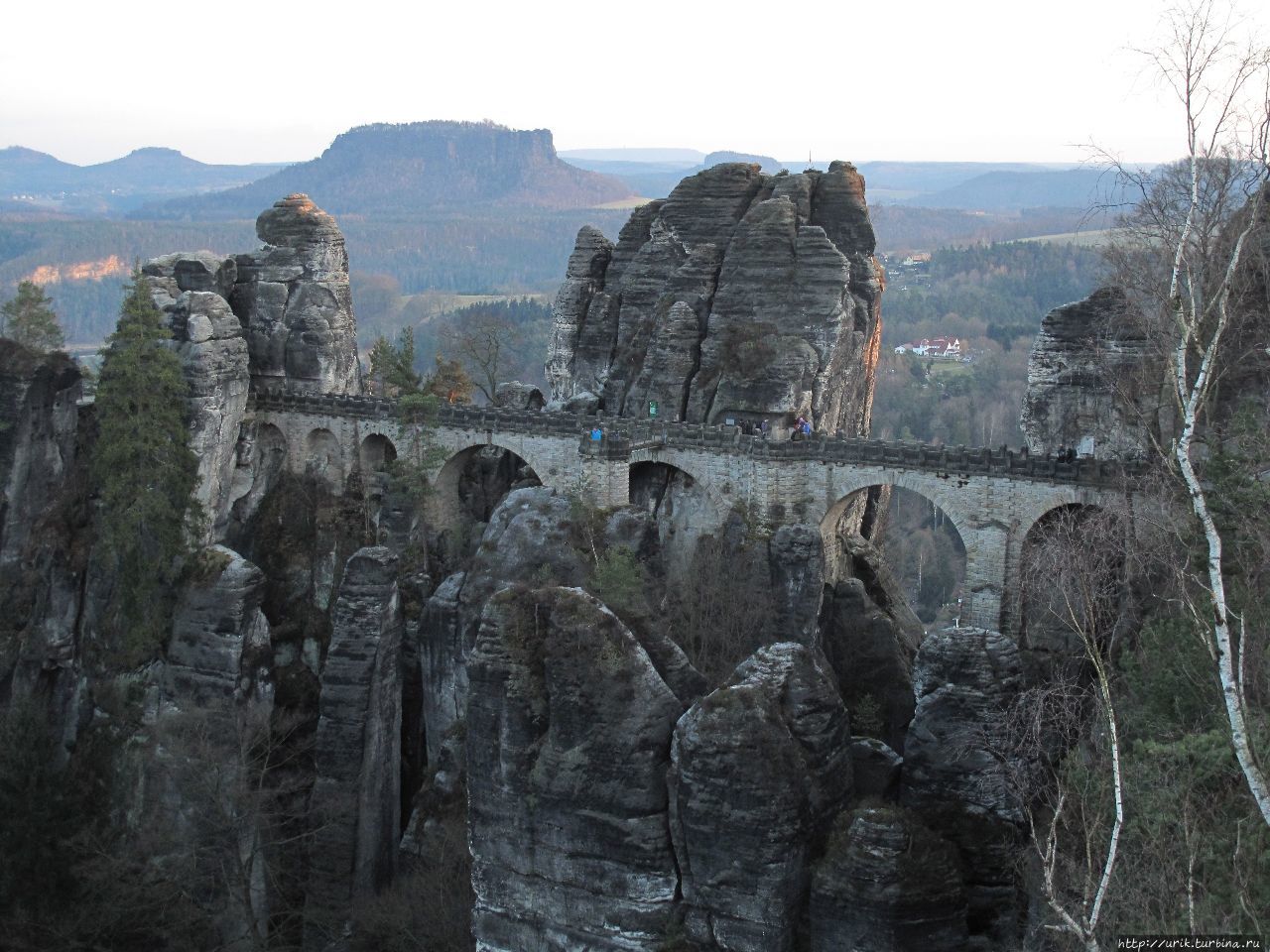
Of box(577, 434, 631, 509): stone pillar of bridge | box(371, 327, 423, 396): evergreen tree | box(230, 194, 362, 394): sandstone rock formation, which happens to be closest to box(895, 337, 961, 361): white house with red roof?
box(371, 327, 423, 396): evergreen tree

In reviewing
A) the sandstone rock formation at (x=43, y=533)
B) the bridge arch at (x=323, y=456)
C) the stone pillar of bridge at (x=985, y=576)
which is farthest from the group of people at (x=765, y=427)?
the sandstone rock formation at (x=43, y=533)

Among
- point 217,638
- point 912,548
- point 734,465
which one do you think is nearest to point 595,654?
point 734,465

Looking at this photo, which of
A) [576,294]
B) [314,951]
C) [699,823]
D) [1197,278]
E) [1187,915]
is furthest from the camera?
[576,294]

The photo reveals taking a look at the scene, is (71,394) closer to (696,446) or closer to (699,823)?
(696,446)

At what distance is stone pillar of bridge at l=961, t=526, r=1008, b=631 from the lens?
122 ft

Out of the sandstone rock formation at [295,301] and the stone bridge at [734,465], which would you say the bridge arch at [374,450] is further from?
the sandstone rock formation at [295,301]

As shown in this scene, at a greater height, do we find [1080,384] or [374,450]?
[1080,384]

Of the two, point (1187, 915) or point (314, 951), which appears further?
point (314, 951)

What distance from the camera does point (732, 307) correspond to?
44.2m

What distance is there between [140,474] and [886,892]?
28111mm

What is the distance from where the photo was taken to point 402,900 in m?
31.2

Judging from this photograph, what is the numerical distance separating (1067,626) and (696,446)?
12418 millimetres

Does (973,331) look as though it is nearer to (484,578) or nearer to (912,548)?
(912,548)

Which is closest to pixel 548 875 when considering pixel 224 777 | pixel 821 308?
pixel 224 777
